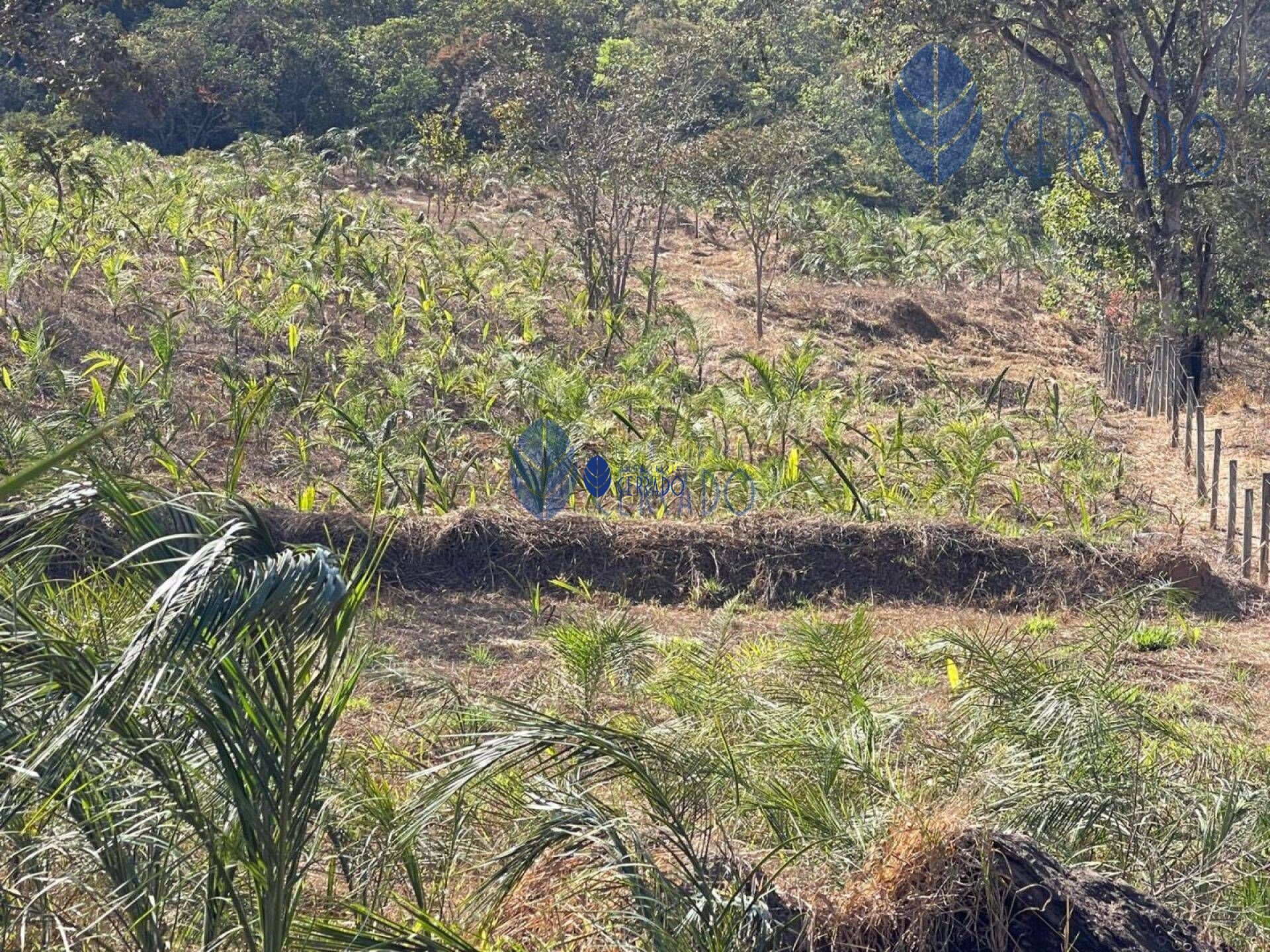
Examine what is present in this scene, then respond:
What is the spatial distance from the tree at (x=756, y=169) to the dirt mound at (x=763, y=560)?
8409mm

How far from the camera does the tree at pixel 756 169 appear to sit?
17.4 metres

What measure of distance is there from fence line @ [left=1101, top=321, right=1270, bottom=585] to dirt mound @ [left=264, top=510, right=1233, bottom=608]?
69cm

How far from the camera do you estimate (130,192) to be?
628 inches

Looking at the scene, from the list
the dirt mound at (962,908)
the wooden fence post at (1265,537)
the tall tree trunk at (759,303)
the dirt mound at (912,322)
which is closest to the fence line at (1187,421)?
the wooden fence post at (1265,537)

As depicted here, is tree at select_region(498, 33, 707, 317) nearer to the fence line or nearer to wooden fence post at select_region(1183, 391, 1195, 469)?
the fence line

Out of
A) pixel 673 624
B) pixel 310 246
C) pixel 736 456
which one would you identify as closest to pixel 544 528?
pixel 673 624

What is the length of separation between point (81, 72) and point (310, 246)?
4.70 meters

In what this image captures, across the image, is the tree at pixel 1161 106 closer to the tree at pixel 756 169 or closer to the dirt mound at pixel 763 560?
the tree at pixel 756 169

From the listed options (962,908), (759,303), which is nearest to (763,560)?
(962,908)

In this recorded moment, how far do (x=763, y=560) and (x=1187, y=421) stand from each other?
19.8 ft

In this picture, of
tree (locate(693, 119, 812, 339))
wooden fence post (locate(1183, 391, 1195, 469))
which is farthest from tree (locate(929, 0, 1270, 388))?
wooden fence post (locate(1183, 391, 1195, 469))

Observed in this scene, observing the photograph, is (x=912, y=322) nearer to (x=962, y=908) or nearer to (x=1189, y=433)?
(x=1189, y=433)

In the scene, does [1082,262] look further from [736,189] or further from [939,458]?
[939,458]

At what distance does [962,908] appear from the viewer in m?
3.67
